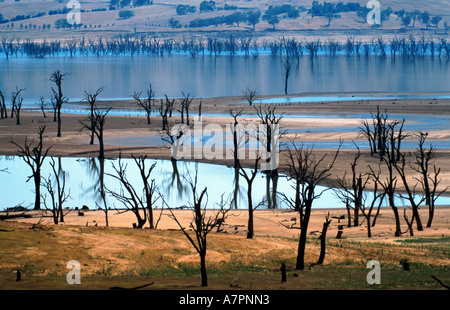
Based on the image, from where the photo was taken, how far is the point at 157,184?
45.9 m

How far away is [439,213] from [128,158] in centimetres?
2512

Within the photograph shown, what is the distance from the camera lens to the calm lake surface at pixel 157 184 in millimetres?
41125

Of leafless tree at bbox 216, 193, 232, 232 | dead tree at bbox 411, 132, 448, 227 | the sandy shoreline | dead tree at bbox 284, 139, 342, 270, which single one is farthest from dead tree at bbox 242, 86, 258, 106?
the sandy shoreline

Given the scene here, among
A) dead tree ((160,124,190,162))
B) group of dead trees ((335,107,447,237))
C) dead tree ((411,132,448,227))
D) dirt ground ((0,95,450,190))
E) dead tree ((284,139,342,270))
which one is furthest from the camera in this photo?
dead tree ((160,124,190,162))

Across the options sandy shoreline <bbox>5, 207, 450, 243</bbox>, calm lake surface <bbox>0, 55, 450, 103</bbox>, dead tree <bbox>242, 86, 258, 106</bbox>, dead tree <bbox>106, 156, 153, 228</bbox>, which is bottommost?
calm lake surface <bbox>0, 55, 450, 103</bbox>

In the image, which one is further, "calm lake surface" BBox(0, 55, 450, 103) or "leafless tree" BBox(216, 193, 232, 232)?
"calm lake surface" BBox(0, 55, 450, 103)

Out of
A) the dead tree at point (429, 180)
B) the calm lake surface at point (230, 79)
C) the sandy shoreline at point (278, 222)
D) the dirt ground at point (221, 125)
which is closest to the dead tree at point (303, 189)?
the sandy shoreline at point (278, 222)

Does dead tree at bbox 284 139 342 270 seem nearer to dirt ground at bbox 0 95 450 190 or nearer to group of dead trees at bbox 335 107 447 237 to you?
group of dead trees at bbox 335 107 447 237

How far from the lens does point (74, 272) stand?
58.6 ft

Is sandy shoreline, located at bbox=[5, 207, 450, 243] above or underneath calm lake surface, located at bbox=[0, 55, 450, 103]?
above

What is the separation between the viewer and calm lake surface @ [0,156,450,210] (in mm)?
41125

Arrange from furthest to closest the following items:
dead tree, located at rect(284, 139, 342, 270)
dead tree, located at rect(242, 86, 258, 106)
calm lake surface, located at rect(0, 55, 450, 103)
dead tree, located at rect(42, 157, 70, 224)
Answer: calm lake surface, located at rect(0, 55, 450, 103) < dead tree, located at rect(242, 86, 258, 106) < dead tree, located at rect(42, 157, 70, 224) < dead tree, located at rect(284, 139, 342, 270)
